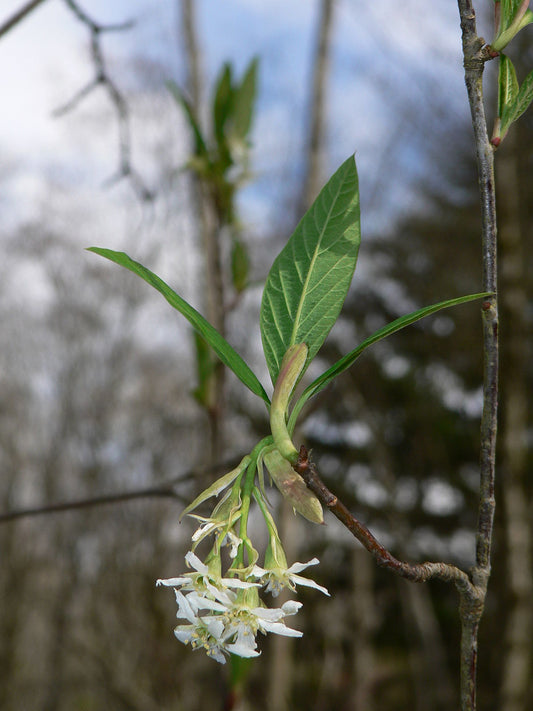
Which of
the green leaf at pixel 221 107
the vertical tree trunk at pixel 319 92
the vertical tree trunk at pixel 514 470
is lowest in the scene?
the vertical tree trunk at pixel 514 470

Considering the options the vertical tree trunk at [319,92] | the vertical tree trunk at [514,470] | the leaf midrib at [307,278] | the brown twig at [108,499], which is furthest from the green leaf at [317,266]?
the vertical tree trunk at [514,470]

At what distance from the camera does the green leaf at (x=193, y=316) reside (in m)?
0.35

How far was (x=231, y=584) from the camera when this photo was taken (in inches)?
13.6

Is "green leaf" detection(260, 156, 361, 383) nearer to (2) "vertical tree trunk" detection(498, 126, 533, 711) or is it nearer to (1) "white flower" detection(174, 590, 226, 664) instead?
(1) "white flower" detection(174, 590, 226, 664)

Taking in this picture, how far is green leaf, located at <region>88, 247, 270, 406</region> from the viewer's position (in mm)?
349

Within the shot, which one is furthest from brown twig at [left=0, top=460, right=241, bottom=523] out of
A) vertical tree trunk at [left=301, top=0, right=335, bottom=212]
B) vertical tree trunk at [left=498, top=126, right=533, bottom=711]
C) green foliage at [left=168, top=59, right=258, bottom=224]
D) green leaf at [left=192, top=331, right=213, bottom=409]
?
vertical tree trunk at [left=498, top=126, right=533, bottom=711]

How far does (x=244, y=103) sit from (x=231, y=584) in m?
0.83

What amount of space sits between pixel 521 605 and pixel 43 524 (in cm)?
517

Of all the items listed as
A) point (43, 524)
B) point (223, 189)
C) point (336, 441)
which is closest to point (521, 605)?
point (336, 441)

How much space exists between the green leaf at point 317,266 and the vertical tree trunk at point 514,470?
303 centimetres

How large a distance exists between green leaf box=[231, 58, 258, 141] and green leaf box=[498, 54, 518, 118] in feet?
2.12

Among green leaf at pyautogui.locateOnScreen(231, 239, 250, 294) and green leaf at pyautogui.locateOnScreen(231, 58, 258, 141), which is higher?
green leaf at pyautogui.locateOnScreen(231, 58, 258, 141)

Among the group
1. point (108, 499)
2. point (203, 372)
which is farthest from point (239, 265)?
point (108, 499)

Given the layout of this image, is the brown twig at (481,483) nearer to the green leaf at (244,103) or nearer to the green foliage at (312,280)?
the green foliage at (312,280)
